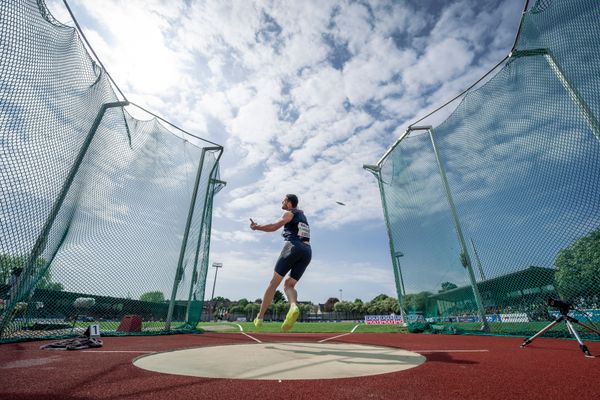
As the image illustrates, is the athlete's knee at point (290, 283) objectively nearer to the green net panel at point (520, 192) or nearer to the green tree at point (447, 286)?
the green net panel at point (520, 192)

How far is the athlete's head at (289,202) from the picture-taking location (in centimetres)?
436

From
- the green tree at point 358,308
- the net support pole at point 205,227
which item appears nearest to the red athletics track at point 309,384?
the net support pole at point 205,227

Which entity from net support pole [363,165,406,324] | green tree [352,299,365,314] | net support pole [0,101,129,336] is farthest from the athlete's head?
green tree [352,299,365,314]

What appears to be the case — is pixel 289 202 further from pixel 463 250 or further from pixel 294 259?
pixel 463 250

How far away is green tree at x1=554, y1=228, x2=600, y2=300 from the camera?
169 inches

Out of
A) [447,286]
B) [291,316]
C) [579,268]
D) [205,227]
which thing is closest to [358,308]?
[447,286]

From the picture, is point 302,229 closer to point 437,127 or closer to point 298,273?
point 298,273

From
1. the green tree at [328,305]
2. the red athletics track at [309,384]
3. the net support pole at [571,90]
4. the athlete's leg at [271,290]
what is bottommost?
the red athletics track at [309,384]

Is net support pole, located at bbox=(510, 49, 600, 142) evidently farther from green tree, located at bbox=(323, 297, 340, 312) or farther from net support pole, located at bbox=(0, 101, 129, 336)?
green tree, located at bbox=(323, 297, 340, 312)

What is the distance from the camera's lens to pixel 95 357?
2.73 metres

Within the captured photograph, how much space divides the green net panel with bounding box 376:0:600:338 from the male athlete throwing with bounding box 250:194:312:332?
373 cm

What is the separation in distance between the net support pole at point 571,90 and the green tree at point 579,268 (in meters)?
1.64

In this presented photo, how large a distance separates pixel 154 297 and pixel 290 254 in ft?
15.4

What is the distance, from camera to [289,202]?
172 inches
